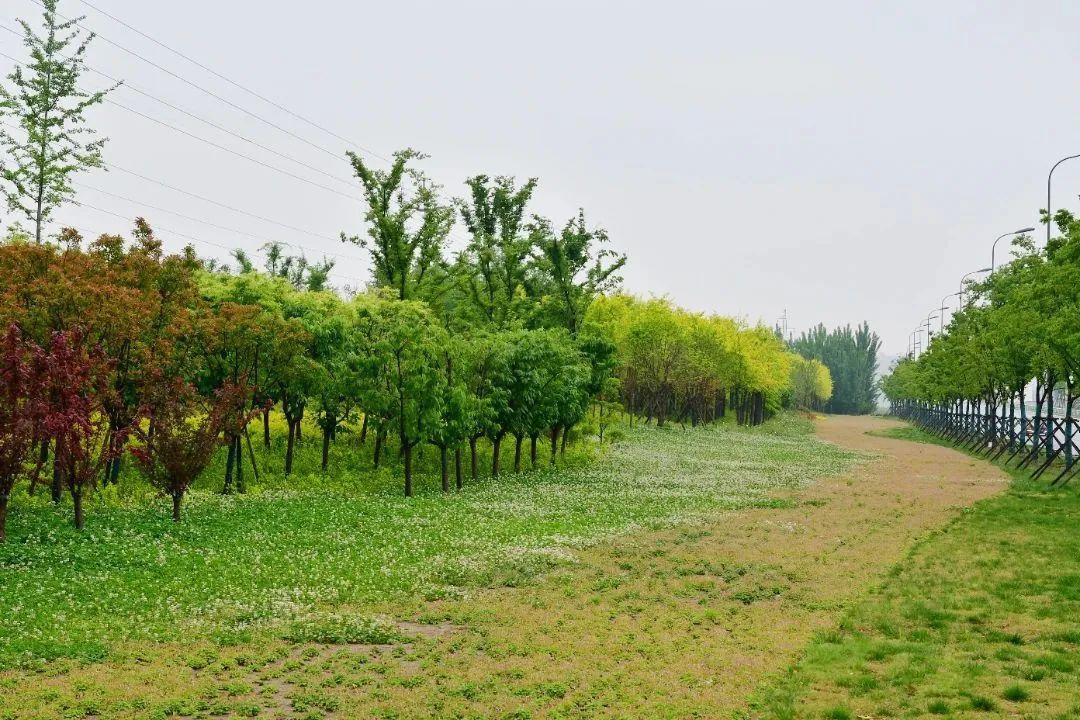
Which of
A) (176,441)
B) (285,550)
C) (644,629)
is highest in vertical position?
(176,441)

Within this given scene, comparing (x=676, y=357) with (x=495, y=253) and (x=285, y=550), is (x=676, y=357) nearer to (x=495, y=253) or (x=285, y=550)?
(x=495, y=253)

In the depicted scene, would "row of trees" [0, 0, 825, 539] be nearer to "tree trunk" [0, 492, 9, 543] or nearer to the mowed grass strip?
"tree trunk" [0, 492, 9, 543]

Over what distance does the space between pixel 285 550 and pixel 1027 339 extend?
3439cm

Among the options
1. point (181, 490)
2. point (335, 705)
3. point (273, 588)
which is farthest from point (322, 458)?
point (335, 705)

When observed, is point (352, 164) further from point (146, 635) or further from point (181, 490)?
point (146, 635)

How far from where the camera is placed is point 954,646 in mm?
12984

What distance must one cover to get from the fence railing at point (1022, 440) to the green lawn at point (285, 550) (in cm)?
1408

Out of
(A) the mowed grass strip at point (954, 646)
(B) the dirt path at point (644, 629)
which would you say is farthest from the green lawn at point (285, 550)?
(A) the mowed grass strip at point (954, 646)

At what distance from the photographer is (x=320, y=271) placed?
259ft

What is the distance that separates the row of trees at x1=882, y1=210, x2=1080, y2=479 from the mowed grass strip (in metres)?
12.3

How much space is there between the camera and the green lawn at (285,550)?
1302cm

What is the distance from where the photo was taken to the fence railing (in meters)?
38.1

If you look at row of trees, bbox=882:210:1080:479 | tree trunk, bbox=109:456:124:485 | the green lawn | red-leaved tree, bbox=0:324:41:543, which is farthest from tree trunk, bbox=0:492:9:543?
row of trees, bbox=882:210:1080:479

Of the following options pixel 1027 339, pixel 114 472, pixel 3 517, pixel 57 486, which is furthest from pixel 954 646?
pixel 1027 339
